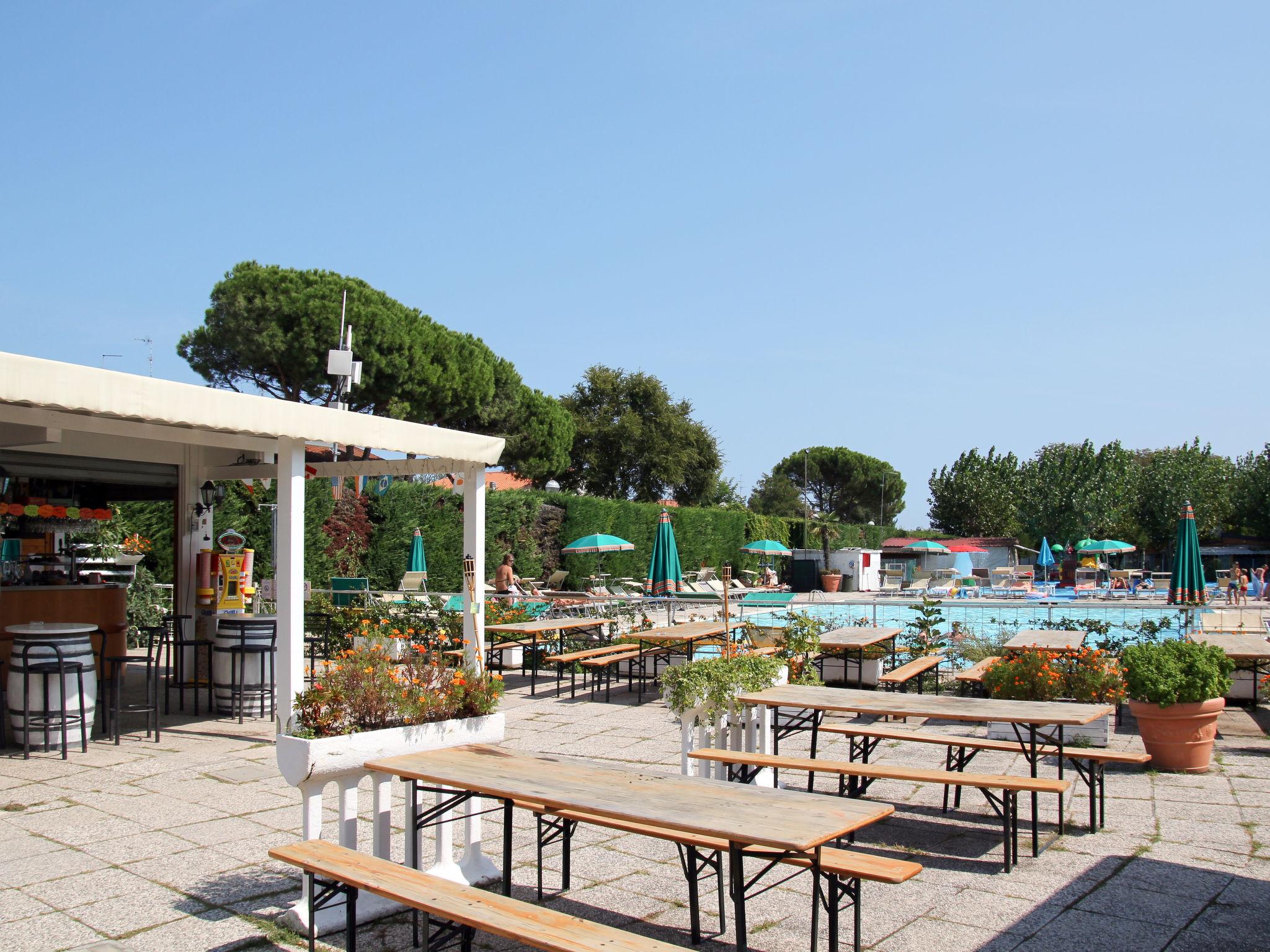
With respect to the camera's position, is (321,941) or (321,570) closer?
(321,941)

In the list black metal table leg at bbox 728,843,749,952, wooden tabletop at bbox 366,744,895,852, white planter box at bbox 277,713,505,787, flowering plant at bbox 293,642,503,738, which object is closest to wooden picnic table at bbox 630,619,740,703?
flowering plant at bbox 293,642,503,738

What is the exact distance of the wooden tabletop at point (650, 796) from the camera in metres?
2.89

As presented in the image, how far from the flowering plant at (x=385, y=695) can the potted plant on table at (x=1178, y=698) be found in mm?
4045

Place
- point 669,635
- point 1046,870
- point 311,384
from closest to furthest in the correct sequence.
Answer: point 1046,870 < point 669,635 < point 311,384

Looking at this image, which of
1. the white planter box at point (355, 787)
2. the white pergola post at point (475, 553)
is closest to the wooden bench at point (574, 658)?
the white pergola post at point (475, 553)

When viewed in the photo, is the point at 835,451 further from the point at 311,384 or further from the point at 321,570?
the point at 321,570

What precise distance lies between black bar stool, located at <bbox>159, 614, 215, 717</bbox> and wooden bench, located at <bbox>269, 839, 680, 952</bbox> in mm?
5320

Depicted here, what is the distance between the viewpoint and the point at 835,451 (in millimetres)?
70312

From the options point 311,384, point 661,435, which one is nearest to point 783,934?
point 311,384

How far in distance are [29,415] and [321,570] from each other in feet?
40.0

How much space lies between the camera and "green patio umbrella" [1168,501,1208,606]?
14539 mm

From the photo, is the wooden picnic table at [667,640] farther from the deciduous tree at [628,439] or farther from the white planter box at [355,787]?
the deciduous tree at [628,439]

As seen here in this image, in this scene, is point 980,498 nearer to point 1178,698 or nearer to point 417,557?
point 417,557

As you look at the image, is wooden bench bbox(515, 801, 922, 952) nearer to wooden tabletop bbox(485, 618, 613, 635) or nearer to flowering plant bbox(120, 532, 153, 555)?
wooden tabletop bbox(485, 618, 613, 635)
